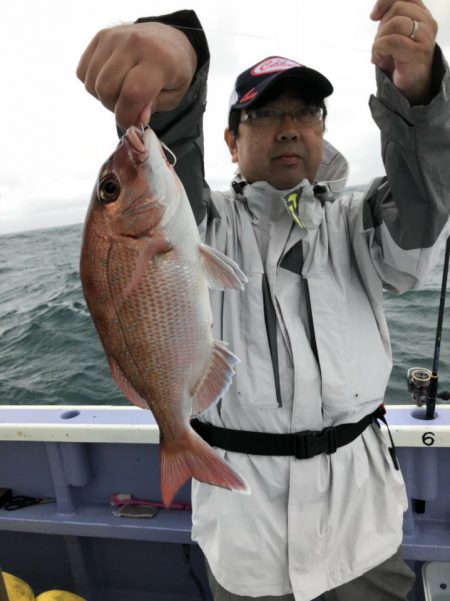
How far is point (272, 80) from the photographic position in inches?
68.2

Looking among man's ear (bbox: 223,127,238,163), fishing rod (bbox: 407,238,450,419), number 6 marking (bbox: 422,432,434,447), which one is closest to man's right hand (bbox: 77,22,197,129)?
man's ear (bbox: 223,127,238,163)

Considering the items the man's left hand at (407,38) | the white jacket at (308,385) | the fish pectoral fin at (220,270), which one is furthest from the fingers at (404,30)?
the fish pectoral fin at (220,270)

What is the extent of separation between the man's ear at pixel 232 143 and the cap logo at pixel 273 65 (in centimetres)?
26

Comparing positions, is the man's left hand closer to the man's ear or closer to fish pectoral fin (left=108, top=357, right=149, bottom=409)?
the man's ear

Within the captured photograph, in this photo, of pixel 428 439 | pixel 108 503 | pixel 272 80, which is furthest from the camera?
pixel 108 503

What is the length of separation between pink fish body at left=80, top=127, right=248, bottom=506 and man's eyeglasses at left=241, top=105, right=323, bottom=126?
0.71m

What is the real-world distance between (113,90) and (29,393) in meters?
5.85

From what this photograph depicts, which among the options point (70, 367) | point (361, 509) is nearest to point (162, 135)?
point (361, 509)

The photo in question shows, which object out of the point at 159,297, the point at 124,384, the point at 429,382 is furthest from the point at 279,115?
the point at 429,382

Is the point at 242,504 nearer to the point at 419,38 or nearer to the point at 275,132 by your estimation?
the point at 275,132

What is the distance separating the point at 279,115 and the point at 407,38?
2.15 ft

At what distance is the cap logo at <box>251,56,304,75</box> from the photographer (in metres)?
1.85

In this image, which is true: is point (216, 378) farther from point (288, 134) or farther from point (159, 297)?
point (288, 134)

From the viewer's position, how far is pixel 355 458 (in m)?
1.71
